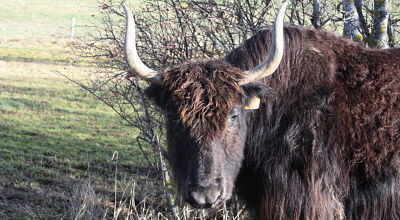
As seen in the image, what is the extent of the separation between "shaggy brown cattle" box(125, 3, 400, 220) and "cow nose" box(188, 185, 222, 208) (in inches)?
3.2

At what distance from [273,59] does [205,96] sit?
56 centimetres

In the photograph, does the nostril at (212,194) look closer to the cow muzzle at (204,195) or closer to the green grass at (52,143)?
the cow muzzle at (204,195)

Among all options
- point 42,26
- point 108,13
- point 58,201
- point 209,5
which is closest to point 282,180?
point 209,5

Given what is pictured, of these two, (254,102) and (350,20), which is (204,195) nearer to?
(254,102)

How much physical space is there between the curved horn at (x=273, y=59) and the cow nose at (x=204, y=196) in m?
0.83

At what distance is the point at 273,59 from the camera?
420 centimetres

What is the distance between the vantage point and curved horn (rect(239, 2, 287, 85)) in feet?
13.7

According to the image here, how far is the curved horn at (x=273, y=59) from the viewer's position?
4.17 metres

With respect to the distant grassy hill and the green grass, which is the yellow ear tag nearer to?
the green grass

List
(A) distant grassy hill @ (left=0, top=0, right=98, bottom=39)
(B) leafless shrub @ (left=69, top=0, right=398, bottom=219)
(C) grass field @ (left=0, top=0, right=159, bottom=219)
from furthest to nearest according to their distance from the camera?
(A) distant grassy hill @ (left=0, top=0, right=98, bottom=39) < (C) grass field @ (left=0, top=0, right=159, bottom=219) < (B) leafless shrub @ (left=69, top=0, right=398, bottom=219)

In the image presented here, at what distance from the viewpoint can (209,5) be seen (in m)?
6.59

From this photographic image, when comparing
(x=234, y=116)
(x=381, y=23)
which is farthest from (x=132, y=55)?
(x=381, y=23)

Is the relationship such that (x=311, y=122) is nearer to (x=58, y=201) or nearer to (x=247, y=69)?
(x=247, y=69)

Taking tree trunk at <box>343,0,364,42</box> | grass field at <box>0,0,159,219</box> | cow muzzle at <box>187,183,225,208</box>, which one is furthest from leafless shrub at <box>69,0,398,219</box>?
cow muzzle at <box>187,183,225,208</box>
